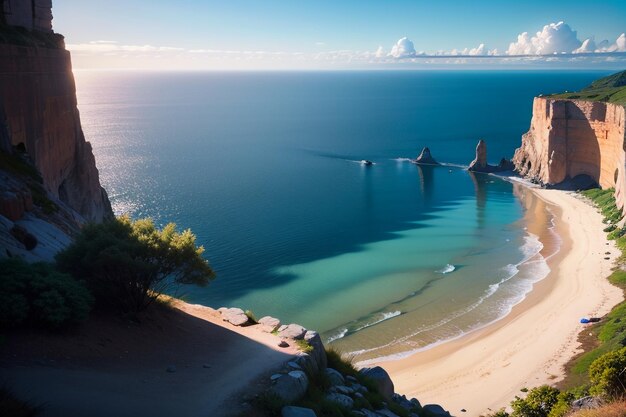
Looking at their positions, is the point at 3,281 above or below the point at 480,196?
above

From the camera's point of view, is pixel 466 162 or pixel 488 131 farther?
pixel 488 131

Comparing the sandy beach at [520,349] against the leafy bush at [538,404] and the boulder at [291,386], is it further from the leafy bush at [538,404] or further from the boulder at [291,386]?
the boulder at [291,386]

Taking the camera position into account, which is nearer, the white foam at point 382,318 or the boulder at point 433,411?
the boulder at point 433,411

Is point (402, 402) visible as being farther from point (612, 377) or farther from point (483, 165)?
point (483, 165)

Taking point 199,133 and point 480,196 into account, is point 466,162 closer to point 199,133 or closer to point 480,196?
point 480,196

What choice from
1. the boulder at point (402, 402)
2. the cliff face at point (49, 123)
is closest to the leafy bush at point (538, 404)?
the boulder at point (402, 402)

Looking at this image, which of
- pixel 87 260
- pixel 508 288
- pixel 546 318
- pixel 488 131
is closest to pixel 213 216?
pixel 508 288
